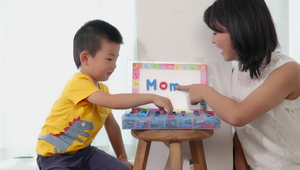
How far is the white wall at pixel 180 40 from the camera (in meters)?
1.12

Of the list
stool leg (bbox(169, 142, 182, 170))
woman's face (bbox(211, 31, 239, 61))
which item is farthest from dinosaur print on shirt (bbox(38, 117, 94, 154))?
woman's face (bbox(211, 31, 239, 61))

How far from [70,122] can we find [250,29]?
0.70m

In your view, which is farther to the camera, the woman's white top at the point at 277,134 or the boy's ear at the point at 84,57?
the boy's ear at the point at 84,57

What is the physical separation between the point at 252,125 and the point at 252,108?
0.18 m

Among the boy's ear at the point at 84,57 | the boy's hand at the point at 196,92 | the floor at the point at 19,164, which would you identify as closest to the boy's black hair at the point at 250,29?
the boy's hand at the point at 196,92

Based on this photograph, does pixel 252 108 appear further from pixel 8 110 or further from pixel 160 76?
pixel 8 110

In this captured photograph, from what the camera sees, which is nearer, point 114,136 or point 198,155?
point 198,155

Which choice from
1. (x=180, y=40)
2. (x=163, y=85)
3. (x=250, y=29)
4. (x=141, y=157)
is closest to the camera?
(x=250, y=29)

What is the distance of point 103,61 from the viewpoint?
938mm

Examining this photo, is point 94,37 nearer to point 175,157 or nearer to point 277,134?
point 175,157

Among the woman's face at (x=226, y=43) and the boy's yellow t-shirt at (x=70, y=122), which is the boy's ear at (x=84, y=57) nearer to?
the boy's yellow t-shirt at (x=70, y=122)

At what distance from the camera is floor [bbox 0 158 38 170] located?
1.37 meters

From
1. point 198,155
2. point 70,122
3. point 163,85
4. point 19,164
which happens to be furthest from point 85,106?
point 19,164

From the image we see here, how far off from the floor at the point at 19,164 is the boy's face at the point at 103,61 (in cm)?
78
